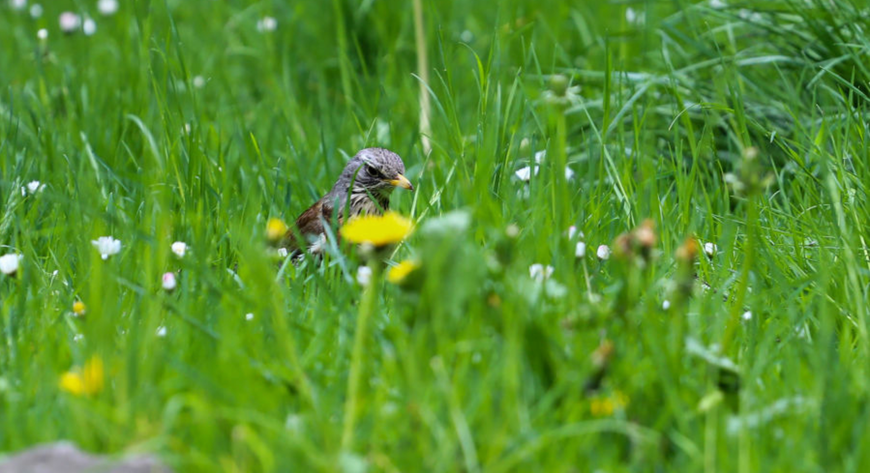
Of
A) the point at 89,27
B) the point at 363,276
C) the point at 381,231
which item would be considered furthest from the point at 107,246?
the point at 89,27

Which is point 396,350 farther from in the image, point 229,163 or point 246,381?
point 229,163

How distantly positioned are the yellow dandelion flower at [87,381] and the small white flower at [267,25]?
378cm

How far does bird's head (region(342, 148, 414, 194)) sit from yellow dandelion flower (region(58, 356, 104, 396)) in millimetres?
2054

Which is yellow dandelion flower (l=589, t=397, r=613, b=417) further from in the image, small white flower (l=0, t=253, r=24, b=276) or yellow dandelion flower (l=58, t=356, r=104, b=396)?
small white flower (l=0, t=253, r=24, b=276)

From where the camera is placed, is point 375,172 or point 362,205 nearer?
point 375,172

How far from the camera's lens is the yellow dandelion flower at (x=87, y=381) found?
219 centimetres

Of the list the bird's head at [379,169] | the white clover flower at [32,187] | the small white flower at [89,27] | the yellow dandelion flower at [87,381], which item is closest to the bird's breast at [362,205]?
the bird's head at [379,169]

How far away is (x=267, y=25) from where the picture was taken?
577cm

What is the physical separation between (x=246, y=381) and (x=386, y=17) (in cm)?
376

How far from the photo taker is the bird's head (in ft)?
13.8

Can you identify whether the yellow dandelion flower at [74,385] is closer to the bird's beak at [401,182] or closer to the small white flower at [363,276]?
the small white flower at [363,276]

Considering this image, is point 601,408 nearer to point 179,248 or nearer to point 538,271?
point 538,271

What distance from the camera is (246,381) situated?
2244mm

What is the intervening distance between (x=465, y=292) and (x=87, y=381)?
77cm
